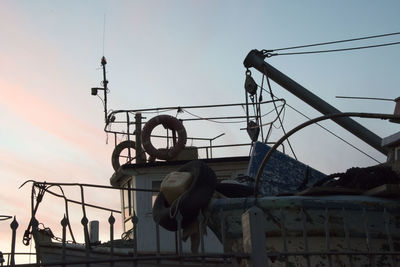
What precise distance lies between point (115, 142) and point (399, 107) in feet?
27.4

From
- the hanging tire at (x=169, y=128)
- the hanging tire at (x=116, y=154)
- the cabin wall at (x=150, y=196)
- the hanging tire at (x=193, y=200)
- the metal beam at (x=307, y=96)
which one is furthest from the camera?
the hanging tire at (x=116, y=154)

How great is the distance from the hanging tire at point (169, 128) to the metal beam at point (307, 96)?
9.80 ft

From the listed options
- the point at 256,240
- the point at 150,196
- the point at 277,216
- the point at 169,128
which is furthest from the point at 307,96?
the point at 256,240

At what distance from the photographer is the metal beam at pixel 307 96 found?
13756 millimetres

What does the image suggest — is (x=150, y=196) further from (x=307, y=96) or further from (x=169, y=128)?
(x=307, y=96)

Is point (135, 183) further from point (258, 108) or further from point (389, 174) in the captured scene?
point (389, 174)

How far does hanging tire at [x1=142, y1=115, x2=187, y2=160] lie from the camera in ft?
42.7

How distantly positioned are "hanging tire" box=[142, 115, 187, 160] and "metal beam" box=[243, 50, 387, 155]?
299 centimetres

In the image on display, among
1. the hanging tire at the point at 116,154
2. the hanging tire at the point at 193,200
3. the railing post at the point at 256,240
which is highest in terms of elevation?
the hanging tire at the point at 116,154

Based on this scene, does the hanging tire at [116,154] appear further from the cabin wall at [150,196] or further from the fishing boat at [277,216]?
the fishing boat at [277,216]

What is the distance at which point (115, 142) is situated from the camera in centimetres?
1493

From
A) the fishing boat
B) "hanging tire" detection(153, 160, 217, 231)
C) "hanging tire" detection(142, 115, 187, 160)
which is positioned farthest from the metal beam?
"hanging tire" detection(153, 160, 217, 231)

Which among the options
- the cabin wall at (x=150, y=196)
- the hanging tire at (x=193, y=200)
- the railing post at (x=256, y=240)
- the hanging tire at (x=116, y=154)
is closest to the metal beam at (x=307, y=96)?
the cabin wall at (x=150, y=196)

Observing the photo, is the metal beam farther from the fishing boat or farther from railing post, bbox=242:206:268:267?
railing post, bbox=242:206:268:267
